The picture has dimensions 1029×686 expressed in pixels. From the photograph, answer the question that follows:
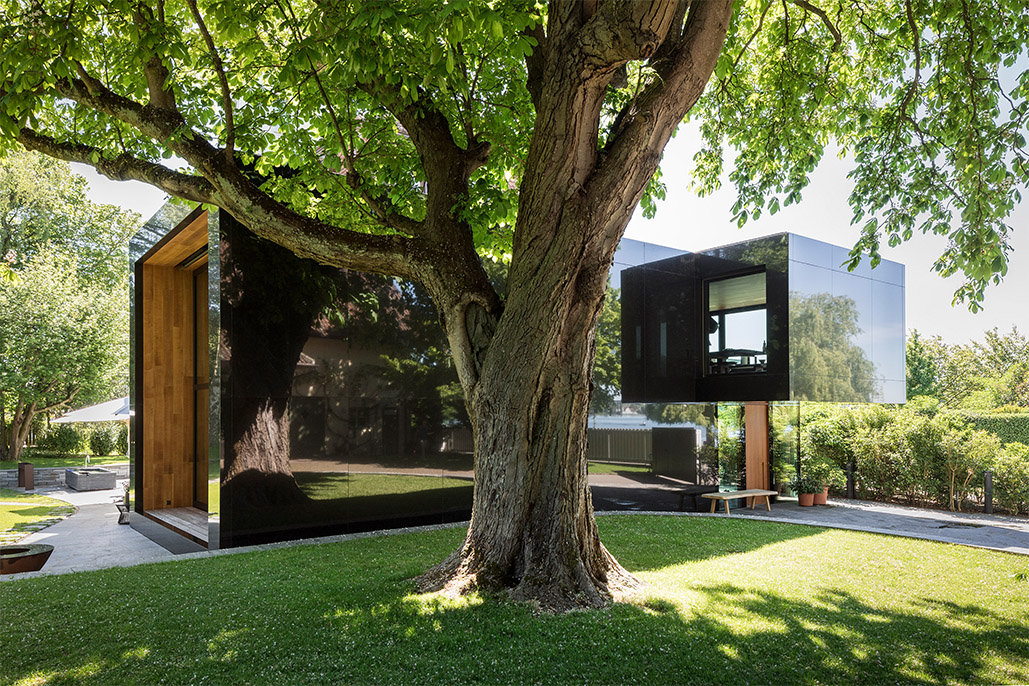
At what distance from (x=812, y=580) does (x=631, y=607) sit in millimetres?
2888

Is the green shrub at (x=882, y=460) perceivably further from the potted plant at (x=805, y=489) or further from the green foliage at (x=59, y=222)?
the green foliage at (x=59, y=222)

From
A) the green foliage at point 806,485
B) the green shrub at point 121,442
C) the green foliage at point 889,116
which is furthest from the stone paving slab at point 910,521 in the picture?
the green shrub at point 121,442

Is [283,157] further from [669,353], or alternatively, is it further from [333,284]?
[669,353]

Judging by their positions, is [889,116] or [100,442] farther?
[100,442]

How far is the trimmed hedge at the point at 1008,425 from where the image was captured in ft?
66.5

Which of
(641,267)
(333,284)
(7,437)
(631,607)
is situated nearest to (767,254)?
(641,267)

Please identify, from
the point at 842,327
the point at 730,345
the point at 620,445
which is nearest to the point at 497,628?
the point at 620,445

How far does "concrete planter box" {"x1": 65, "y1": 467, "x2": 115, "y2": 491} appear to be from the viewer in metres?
18.8

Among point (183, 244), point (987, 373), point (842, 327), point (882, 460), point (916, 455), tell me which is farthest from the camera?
point (987, 373)

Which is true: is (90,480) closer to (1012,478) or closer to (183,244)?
(183,244)

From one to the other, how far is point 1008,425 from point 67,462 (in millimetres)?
33026

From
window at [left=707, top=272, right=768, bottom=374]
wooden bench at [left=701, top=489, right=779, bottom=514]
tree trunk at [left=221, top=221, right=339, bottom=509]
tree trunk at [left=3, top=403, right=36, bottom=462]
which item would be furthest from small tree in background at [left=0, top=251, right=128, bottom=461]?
wooden bench at [left=701, top=489, right=779, bottom=514]

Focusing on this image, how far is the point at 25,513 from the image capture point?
13.8 metres

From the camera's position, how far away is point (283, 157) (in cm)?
806
